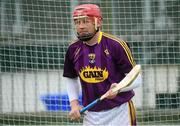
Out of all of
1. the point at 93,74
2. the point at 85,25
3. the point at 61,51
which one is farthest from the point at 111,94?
the point at 61,51

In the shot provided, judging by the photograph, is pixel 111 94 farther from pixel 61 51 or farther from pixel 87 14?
pixel 61 51

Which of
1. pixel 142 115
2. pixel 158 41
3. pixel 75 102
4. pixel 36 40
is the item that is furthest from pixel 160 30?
pixel 75 102

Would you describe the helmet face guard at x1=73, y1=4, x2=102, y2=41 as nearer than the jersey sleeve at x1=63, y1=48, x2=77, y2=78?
Yes

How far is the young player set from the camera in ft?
12.2

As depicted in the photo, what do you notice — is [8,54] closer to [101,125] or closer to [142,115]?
[142,115]

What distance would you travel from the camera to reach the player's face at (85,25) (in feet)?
12.1

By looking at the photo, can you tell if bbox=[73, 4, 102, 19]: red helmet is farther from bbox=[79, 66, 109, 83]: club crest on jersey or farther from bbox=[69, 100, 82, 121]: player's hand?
bbox=[69, 100, 82, 121]: player's hand

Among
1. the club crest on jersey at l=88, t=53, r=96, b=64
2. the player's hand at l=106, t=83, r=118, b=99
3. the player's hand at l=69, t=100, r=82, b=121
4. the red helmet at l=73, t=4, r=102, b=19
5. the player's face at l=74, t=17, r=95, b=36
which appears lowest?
the player's hand at l=69, t=100, r=82, b=121

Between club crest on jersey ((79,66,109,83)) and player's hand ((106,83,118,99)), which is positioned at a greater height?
club crest on jersey ((79,66,109,83))

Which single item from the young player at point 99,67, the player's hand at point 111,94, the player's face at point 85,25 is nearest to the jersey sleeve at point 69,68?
the young player at point 99,67

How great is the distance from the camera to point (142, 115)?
715cm

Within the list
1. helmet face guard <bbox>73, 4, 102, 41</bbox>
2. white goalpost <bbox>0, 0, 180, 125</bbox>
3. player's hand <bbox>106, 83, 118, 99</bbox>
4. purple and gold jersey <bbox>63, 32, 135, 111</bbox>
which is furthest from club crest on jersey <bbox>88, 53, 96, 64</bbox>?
white goalpost <bbox>0, 0, 180, 125</bbox>

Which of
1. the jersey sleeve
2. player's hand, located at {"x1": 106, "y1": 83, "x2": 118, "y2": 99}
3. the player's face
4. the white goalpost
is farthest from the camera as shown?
the white goalpost

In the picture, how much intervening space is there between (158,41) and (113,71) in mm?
3538
